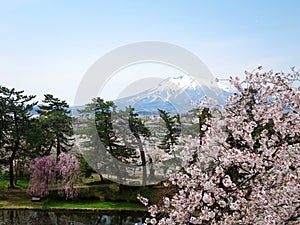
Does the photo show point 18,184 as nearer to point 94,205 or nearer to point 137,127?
point 94,205

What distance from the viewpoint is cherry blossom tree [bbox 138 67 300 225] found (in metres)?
2.83

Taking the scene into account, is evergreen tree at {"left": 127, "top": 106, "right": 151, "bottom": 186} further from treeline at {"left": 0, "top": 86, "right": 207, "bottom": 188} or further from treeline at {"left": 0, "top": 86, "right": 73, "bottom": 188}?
treeline at {"left": 0, "top": 86, "right": 73, "bottom": 188}

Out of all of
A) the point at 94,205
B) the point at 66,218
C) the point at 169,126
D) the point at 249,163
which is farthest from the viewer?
the point at 169,126

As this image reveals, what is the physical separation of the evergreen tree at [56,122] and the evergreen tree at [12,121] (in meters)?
0.91

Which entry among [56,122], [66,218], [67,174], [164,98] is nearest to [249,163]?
[66,218]

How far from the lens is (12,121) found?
50.5 ft

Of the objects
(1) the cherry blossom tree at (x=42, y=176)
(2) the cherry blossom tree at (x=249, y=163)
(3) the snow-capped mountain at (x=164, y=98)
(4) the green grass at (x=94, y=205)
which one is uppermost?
(3) the snow-capped mountain at (x=164, y=98)

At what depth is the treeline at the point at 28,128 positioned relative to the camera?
15.2m

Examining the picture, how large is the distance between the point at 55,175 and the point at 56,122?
9.50 feet

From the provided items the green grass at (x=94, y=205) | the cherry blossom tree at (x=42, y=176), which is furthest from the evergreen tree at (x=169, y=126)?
the cherry blossom tree at (x=42, y=176)

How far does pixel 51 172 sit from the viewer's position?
14.0m

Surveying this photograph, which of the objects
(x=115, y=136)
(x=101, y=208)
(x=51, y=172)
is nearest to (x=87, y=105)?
(x=115, y=136)

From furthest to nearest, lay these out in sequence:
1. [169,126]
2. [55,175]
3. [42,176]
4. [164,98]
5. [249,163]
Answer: [55,175]
[42,176]
[164,98]
[169,126]
[249,163]

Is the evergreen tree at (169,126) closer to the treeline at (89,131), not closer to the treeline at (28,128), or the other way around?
the treeline at (89,131)
